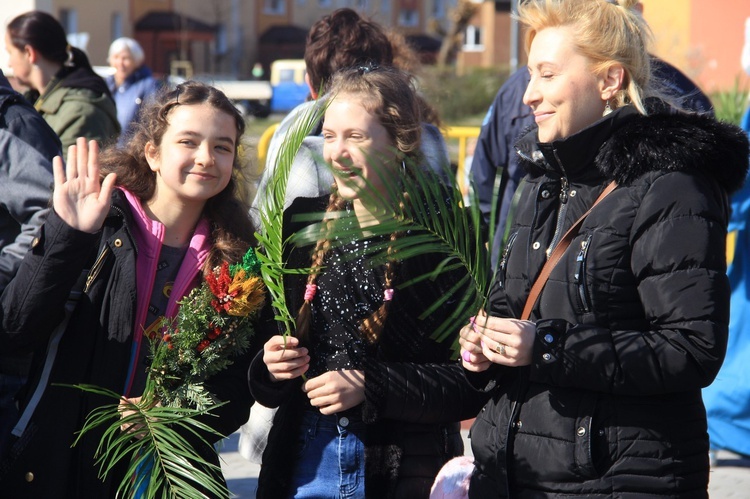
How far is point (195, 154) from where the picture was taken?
314 cm

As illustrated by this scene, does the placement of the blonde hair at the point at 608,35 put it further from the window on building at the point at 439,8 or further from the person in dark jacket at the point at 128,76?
the window on building at the point at 439,8

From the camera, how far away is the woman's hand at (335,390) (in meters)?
2.77

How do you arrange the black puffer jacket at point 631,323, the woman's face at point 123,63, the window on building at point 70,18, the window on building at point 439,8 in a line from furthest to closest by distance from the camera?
the window on building at point 439,8, the window on building at point 70,18, the woman's face at point 123,63, the black puffer jacket at point 631,323

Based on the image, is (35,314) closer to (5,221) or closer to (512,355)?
(5,221)

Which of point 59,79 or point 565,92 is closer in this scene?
point 565,92

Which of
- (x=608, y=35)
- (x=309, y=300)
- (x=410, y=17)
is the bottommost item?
(x=309, y=300)

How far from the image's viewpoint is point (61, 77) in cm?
589

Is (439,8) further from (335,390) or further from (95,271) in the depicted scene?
(335,390)

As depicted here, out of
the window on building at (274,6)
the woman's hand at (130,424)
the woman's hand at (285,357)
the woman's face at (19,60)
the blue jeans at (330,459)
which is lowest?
the blue jeans at (330,459)

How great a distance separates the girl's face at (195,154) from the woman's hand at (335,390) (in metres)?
0.74

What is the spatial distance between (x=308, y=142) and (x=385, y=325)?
3.44 feet

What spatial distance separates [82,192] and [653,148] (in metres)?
1.60

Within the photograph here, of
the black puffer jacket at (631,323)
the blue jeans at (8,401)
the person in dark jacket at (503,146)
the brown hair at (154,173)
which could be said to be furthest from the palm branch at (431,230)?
the person in dark jacket at (503,146)

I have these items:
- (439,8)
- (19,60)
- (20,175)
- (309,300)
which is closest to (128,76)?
(19,60)
